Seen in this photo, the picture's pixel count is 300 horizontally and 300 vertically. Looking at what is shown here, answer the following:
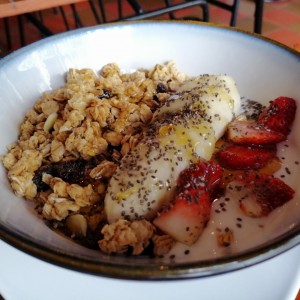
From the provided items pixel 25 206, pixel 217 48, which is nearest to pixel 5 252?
pixel 25 206

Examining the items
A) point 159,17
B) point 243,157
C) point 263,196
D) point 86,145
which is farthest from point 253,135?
point 159,17

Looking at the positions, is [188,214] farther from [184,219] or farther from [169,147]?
[169,147]

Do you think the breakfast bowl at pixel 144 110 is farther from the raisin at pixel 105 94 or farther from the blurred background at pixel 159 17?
the blurred background at pixel 159 17

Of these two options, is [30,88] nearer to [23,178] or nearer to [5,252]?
[23,178]

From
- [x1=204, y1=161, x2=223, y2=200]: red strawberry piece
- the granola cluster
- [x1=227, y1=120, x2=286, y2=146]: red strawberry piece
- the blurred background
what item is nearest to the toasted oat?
the granola cluster

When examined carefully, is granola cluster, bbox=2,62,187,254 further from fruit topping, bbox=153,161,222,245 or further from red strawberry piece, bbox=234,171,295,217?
red strawberry piece, bbox=234,171,295,217

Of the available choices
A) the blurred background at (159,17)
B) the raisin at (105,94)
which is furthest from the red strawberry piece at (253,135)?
the blurred background at (159,17)
